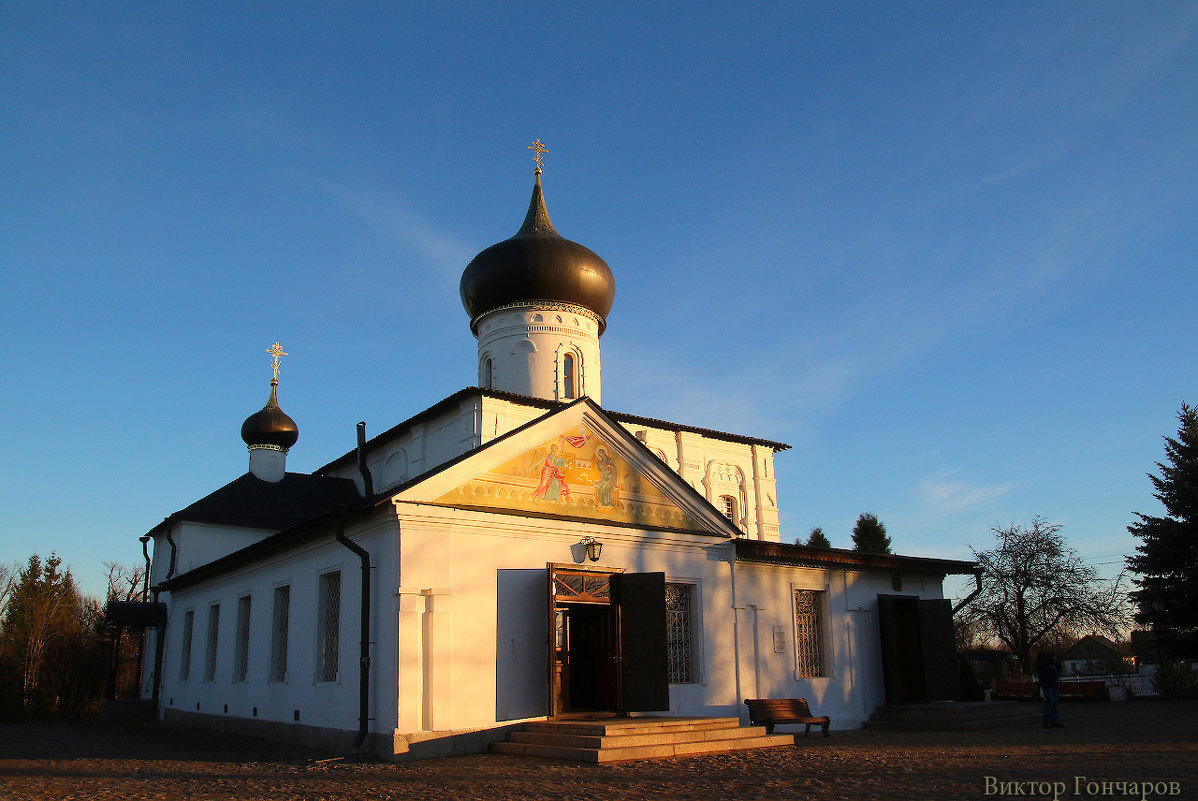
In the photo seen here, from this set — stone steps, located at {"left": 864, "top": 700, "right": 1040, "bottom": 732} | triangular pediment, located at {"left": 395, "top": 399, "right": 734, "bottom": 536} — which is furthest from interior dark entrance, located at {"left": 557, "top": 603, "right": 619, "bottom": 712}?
stone steps, located at {"left": 864, "top": 700, "right": 1040, "bottom": 732}

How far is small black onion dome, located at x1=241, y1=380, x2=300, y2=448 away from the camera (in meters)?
28.1

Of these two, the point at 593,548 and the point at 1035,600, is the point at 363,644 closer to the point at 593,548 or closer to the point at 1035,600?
the point at 593,548

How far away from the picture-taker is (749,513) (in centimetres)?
3041

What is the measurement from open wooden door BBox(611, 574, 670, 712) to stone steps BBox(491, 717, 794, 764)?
40 centimetres

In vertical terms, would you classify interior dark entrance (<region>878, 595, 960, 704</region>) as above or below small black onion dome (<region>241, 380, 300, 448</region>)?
below

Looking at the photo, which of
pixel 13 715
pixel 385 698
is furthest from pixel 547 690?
pixel 13 715

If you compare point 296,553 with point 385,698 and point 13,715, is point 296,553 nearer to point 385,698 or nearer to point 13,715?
point 385,698

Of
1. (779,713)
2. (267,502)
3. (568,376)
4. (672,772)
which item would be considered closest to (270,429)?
(267,502)

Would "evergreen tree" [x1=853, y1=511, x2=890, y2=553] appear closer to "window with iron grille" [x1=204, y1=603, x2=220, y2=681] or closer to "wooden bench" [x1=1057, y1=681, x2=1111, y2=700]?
"wooden bench" [x1=1057, y1=681, x2=1111, y2=700]

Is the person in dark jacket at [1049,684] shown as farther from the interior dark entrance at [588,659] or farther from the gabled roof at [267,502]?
the gabled roof at [267,502]

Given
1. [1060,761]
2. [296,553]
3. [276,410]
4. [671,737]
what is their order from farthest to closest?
[276,410], [296,553], [671,737], [1060,761]

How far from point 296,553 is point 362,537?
109 inches

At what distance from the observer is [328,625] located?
14273 millimetres

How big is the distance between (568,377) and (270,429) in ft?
31.3
